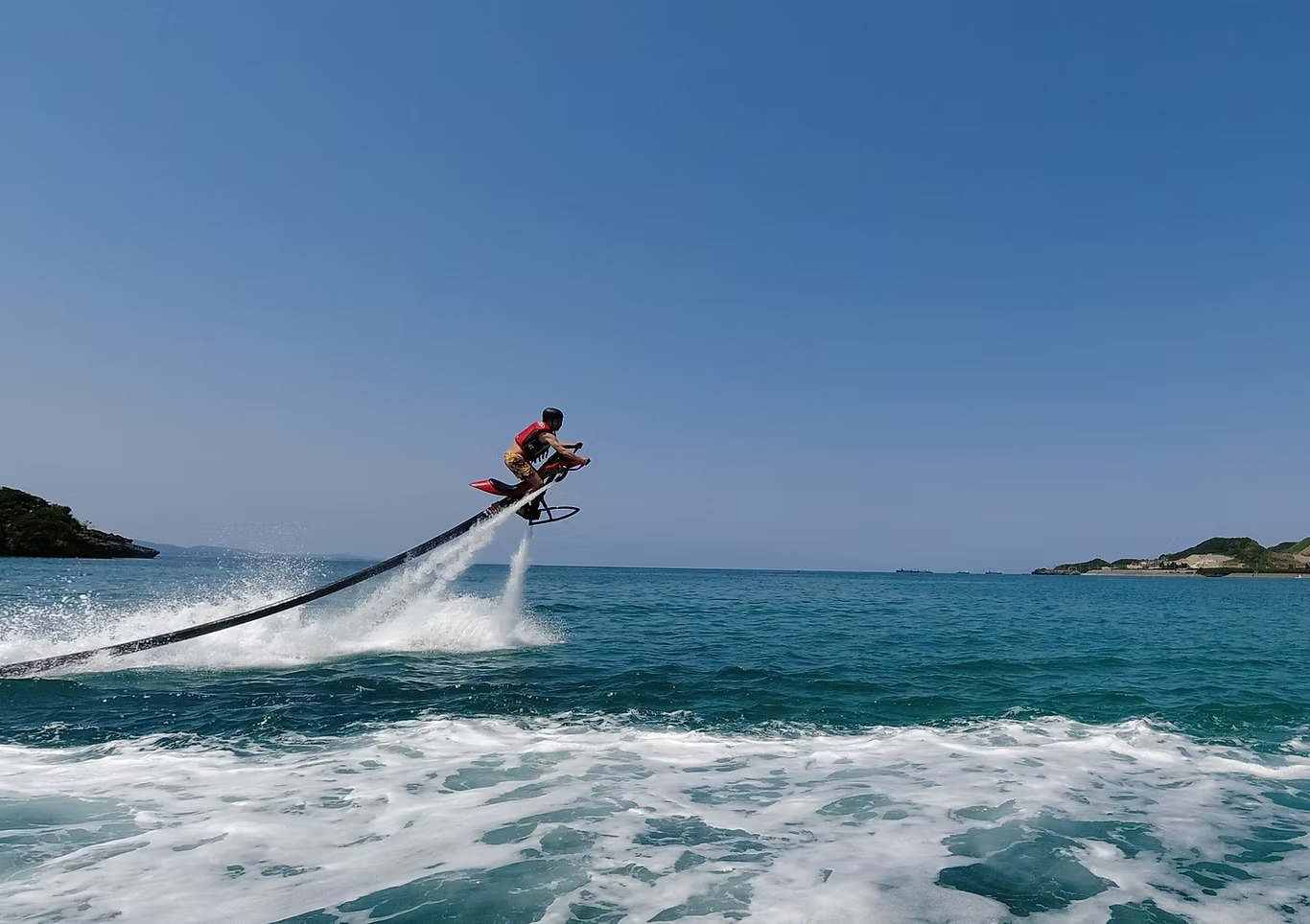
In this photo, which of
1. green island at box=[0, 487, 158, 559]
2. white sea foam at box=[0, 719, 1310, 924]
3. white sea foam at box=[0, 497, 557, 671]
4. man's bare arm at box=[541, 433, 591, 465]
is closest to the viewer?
white sea foam at box=[0, 719, 1310, 924]

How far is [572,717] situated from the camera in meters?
11.8

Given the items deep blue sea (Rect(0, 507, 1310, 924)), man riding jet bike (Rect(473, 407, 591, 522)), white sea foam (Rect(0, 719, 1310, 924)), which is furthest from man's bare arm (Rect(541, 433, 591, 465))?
white sea foam (Rect(0, 719, 1310, 924))

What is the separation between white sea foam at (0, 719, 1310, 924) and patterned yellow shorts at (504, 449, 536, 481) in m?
5.87

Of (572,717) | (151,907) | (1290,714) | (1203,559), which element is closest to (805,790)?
(572,717)

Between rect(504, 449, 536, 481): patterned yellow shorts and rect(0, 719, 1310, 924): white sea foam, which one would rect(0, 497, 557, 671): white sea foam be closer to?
rect(504, 449, 536, 481): patterned yellow shorts

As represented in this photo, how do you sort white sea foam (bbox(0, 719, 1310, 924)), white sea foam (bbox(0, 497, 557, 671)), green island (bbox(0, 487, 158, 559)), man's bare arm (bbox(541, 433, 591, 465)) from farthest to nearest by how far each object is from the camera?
green island (bbox(0, 487, 158, 559))
white sea foam (bbox(0, 497, 557, 671))
man's bare arm (bbox(541, 433, 591, 465))
white sea foam (bbox(0, 719, 1310, 924))

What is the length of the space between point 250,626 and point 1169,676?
25896mm

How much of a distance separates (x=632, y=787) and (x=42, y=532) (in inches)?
5050

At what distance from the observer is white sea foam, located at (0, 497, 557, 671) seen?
16.9m

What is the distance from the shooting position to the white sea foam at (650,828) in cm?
542

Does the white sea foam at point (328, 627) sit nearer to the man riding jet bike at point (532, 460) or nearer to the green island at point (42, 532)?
the man riding jet bike at point (532, 460)

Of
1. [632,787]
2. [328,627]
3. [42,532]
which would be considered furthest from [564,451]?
[42,532]

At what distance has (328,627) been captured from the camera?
20500 millimetres

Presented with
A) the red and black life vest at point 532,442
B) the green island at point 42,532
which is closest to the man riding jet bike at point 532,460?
the red and black life vest at point 532,442
